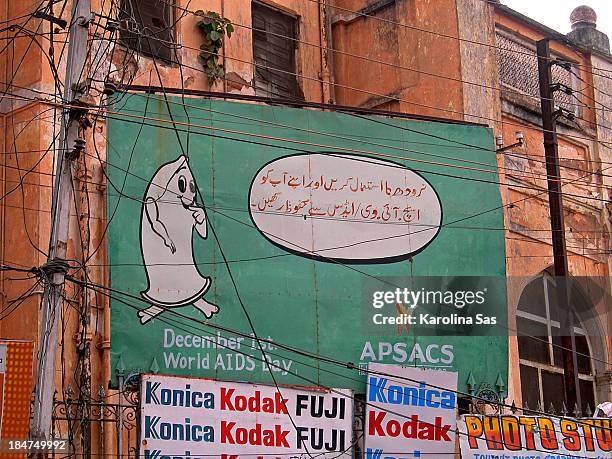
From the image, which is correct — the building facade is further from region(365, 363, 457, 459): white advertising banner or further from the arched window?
region(365, 363, 457, 459): white advertising banner

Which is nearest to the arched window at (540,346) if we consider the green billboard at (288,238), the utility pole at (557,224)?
the utility pole at (557,224)

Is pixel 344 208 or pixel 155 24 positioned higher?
pixel 155 24

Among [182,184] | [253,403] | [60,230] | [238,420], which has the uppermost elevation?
[182,184]

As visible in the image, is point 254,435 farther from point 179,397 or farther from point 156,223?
point 156,223

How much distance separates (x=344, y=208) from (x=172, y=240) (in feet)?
7.09

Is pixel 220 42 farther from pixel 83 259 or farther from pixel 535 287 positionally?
pixel 535 287

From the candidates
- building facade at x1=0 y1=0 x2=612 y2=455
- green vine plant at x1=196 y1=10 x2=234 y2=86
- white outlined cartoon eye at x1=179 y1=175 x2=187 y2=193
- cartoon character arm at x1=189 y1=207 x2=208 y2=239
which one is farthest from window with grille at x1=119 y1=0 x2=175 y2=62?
cartoon character arm at x1=189 y1=207 x2=208 y2=239

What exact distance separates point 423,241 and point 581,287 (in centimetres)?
511

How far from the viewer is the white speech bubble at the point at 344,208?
13.6 meters

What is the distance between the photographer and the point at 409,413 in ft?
43.7

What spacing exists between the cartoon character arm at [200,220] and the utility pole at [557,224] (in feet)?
15.6

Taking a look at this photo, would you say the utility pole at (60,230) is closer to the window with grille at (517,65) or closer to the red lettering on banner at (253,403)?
the red lettering on banner at (253,403)

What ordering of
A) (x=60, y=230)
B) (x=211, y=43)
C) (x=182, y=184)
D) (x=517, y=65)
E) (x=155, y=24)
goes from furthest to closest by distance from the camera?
(x=517, y=65) → (x=211, y=43) → (x=155, y=24) → (x=182, y=184) → (x=60, y=230)

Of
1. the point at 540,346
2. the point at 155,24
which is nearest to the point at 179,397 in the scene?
the point at 155,24
